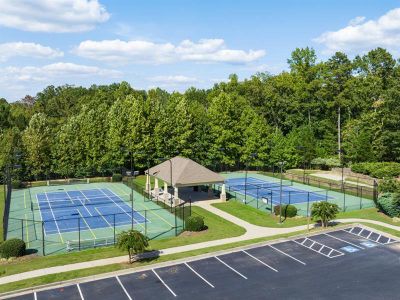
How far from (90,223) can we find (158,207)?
887cm

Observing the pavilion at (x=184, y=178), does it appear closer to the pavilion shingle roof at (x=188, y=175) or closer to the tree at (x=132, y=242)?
the pavilion shingle roof at (x=188, y=175)

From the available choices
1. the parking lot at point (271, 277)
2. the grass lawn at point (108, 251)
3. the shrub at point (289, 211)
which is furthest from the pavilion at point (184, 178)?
the parking lot at point (271, 277)

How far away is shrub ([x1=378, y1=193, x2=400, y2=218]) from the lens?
128 ft

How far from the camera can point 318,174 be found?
69250 mm

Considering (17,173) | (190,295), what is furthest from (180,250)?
(17,173)

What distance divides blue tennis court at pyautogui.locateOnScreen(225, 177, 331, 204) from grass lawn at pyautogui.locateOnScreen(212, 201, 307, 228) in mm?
2708

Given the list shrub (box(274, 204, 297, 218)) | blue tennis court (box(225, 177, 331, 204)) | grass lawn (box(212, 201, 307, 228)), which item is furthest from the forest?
shrub (box(274, 204, 297, 218))

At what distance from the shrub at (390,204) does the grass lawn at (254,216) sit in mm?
8323

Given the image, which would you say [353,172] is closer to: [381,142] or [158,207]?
[381,142]

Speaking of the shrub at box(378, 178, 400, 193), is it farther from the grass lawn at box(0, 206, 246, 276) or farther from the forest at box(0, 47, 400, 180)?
the forest at box(0, 47, 400, 180)

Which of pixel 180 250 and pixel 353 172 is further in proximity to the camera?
pixel 353 172

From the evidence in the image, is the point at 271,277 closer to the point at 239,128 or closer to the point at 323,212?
the point at 323,212

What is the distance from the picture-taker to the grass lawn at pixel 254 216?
37.4m

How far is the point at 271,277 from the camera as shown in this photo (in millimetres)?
24797
